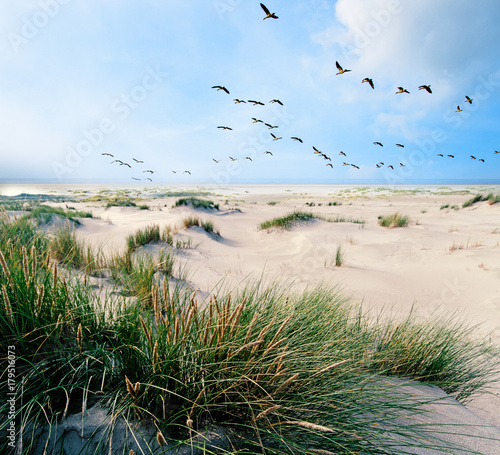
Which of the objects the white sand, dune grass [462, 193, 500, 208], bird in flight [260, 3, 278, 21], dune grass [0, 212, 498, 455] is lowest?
the white sand

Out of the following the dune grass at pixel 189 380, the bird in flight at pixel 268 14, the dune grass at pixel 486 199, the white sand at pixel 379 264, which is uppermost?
the bird in flight at pixel 268 14

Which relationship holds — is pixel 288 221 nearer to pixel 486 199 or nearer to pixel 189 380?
pixel 189 380

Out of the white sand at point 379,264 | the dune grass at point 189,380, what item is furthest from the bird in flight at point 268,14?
the dune grass at point 189,380

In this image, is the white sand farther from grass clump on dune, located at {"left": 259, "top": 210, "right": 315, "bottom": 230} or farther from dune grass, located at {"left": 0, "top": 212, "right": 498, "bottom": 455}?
dune grass, located at {"left": 0, "top": 212, "right": 498, "bottom": 455}

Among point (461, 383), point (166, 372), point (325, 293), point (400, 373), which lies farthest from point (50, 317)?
point (461, 383)

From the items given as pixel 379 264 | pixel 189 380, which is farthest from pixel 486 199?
pixel 189 380

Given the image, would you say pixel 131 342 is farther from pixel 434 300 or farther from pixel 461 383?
pixel 434 300

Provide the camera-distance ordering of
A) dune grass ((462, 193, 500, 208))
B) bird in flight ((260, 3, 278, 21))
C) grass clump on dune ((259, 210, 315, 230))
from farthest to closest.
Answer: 1. dune grass ((462, 193, 500, 208))
2. grass clump on dune ((259, 210, 315, 230))
3. bird in flight ((260, 3, 278, 21))

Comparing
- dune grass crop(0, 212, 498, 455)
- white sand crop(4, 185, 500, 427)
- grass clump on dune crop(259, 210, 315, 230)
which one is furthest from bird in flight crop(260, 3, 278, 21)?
grass clump on dune crop(259, 210, 315, 230)

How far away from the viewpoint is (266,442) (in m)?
1.07

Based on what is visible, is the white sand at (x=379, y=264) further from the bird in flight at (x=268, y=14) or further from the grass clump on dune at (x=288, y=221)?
the bird in flight at (x=268, y=14)

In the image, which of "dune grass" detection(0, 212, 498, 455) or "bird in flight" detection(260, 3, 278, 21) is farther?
"bird in flight" detection(260, 3, 278, 21)

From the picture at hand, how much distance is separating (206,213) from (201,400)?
14521 mm

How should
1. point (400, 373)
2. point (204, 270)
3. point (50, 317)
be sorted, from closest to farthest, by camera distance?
point (50, 317)
point (400, 373)
point (204, 270)
